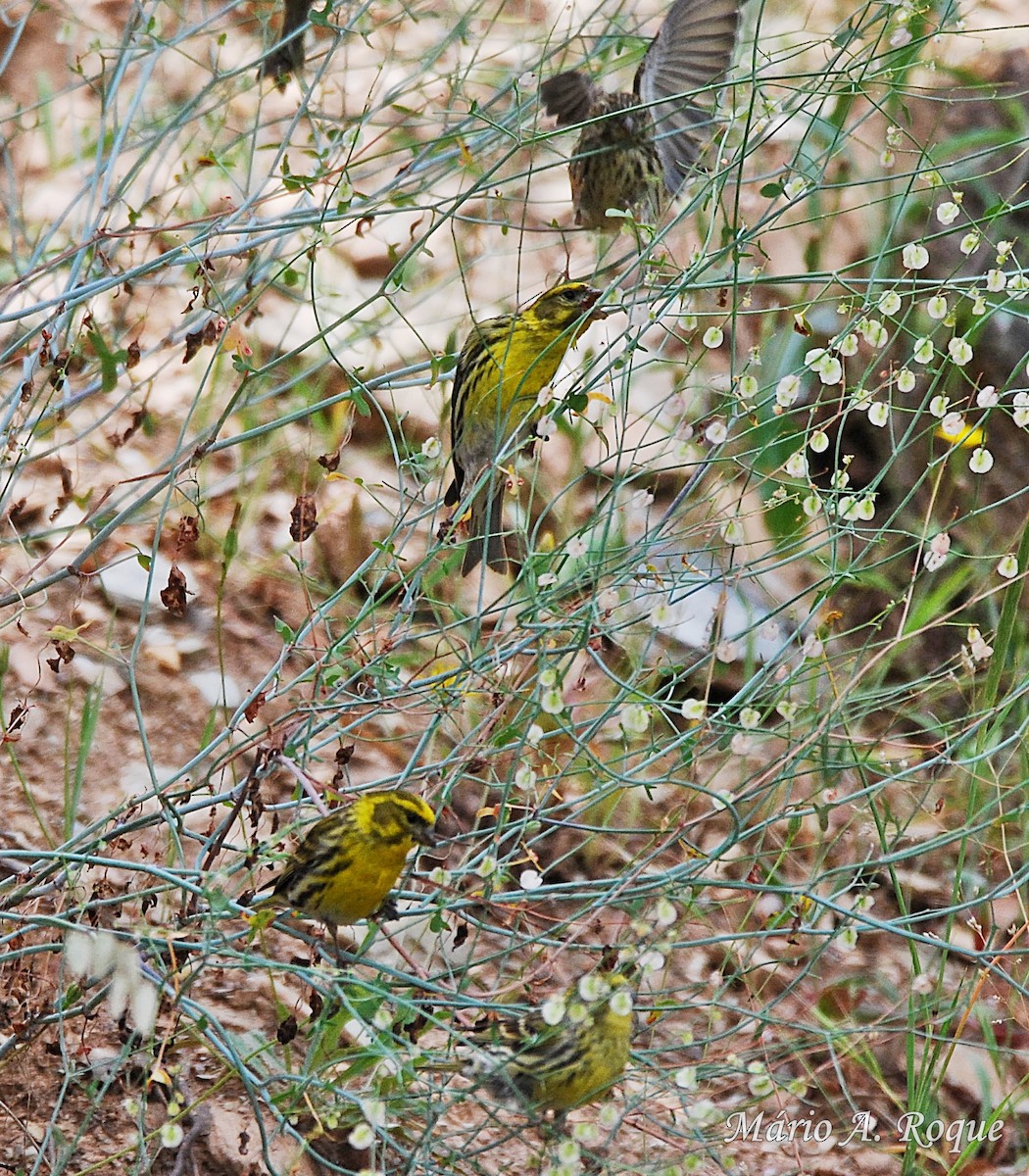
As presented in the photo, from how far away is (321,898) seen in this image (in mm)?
2691

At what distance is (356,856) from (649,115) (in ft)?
8.21

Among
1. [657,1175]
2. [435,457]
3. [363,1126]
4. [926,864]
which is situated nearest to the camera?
[363,1126]

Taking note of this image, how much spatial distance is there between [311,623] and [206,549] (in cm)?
244

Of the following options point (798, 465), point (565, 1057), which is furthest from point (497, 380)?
point (565, 1057)

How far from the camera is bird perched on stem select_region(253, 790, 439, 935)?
257cm

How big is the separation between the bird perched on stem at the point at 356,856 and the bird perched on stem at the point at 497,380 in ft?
2.57

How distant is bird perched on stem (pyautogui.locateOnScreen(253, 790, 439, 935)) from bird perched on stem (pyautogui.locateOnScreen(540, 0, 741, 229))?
1944 millimetres

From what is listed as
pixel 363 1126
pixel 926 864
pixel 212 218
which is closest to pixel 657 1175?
pixel 363 1126

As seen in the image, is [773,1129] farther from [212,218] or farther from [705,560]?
[212,218]

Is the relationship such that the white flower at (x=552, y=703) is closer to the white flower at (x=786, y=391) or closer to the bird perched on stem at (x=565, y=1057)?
the bird perched on stem at (x=565, y=1057)

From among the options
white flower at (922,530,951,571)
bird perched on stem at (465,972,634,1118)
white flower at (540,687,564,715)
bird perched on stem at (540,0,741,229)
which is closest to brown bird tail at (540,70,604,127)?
bird perched on stem at (540,0,741,229)

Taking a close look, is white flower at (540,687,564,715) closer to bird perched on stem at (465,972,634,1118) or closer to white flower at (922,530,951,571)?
bird perched on stem at (465,972,634,1118)

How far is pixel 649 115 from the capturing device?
13.5 ft

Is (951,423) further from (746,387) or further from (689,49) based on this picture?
(689,49)
